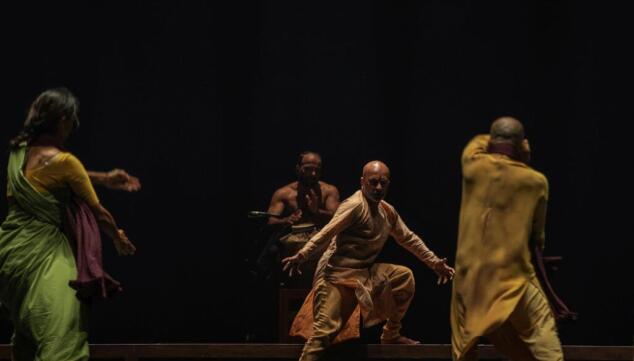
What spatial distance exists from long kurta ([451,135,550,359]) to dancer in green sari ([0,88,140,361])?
5.53 feet

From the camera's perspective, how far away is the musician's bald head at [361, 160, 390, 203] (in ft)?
23.1

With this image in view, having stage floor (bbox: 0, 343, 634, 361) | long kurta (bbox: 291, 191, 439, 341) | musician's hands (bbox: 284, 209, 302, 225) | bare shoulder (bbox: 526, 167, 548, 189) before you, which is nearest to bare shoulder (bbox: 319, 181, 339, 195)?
musician's hands (bbox: 284, 209, 302, 225)

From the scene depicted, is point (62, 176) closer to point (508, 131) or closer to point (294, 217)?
point (508, 131)

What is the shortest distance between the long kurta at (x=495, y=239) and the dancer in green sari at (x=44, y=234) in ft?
5.53

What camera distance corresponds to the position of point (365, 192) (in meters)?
7.07

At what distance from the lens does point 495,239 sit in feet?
17.6

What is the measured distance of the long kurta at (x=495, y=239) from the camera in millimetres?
5328

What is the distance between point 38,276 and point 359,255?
2.69 meters

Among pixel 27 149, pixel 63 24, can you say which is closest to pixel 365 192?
pixel 27 149

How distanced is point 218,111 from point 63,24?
1.42 metres

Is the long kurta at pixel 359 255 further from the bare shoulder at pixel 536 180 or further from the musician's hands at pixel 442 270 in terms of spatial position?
the bare shoulder at pixel 536 180

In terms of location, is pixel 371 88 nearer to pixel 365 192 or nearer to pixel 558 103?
pixel 558 103

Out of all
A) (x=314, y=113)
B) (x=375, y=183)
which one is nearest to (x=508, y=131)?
(x=375, y=183)

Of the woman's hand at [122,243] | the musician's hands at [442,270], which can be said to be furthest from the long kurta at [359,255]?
the woman's hand at [122,243]
